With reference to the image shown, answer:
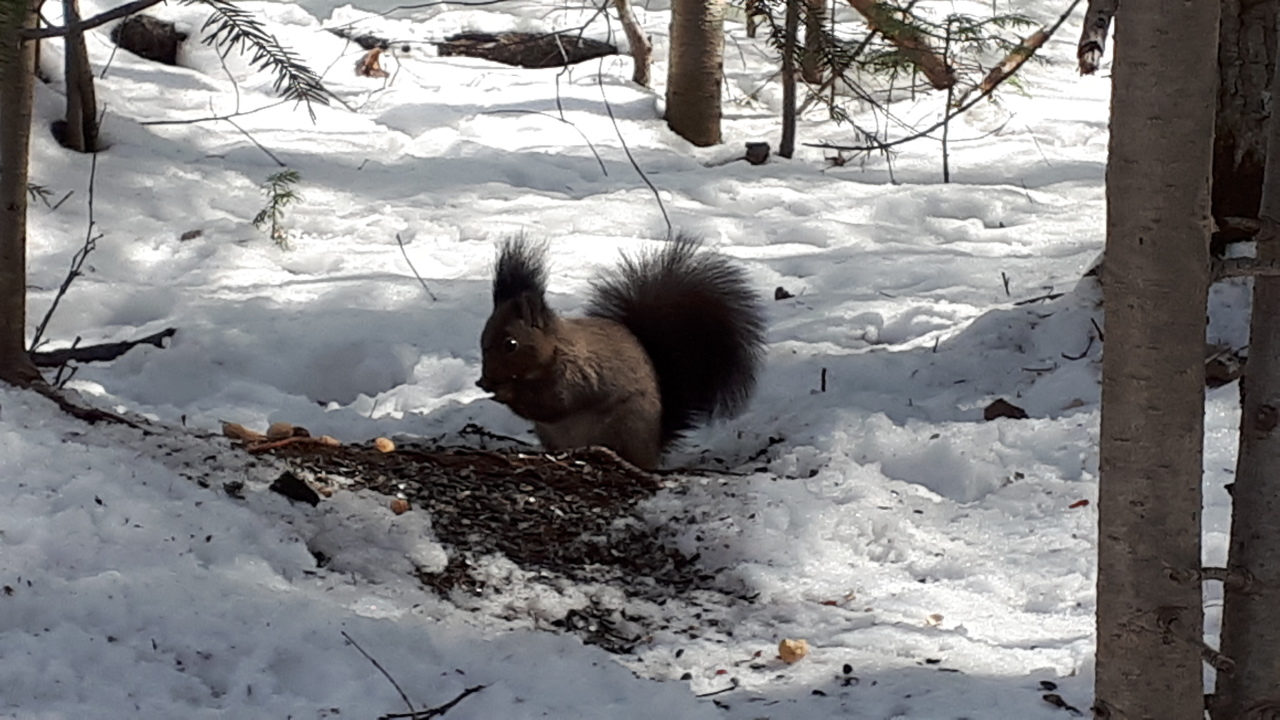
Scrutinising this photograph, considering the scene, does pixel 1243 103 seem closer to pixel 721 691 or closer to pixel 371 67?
pixel 721 691

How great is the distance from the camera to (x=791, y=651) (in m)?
2.31

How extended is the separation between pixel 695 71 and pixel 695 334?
375cm

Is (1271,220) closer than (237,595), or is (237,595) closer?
(1271,220)

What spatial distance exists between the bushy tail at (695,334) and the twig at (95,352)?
1505 millimetres

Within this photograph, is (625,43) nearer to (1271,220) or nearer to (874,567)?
(874,567)

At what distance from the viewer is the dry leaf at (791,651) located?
231 centimetres

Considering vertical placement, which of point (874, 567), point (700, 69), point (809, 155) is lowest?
point (874, 567)

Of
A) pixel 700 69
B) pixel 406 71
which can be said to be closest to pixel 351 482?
pixel 700 69

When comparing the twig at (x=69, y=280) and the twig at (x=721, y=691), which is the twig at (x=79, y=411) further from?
the twig at (x=721, y=691)

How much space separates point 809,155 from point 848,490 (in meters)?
4.51

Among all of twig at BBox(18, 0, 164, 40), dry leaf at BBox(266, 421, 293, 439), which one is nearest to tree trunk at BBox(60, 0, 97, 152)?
dry leaf at BBox(266, 421, 293, 439)

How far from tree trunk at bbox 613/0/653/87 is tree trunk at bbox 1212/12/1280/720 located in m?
6.55

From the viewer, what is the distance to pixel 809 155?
7.41m

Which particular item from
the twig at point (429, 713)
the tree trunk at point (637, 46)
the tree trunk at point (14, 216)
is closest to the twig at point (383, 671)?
the twig at point (429, 713)
